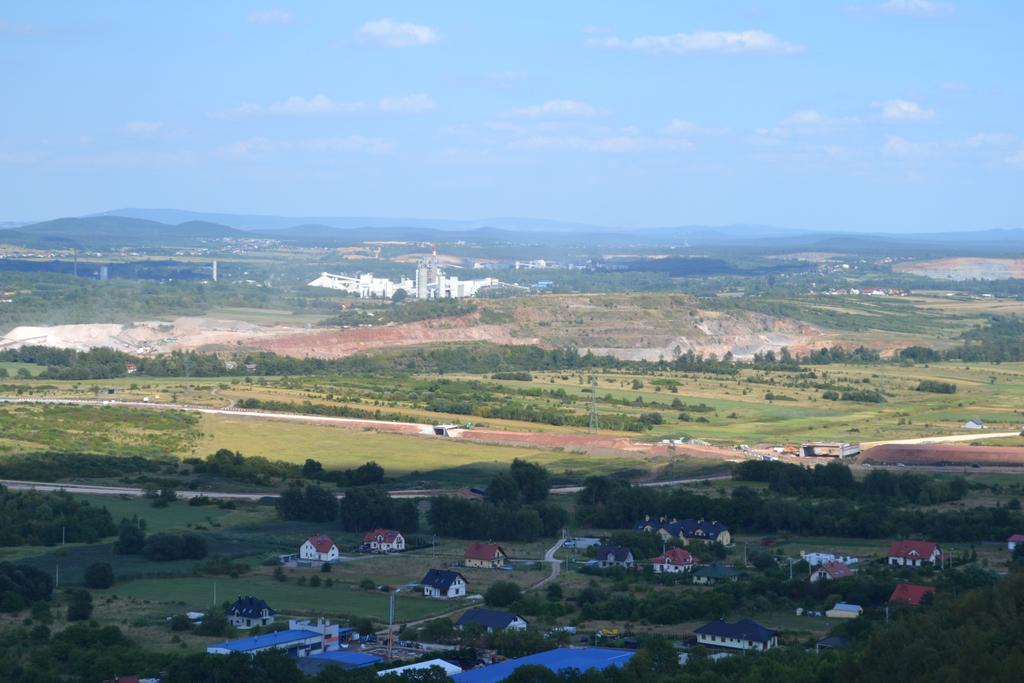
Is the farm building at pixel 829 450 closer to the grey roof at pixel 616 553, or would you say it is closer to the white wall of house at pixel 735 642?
the grey roof at pixel 616 553

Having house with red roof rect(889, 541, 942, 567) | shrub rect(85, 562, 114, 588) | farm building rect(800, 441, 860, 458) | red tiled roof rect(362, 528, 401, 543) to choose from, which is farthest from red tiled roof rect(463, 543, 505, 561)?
farm building rect(800, 441, 860, 458)

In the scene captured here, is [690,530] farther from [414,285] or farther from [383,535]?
[414,285]

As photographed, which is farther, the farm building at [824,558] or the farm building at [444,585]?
the farm building at [824,558]

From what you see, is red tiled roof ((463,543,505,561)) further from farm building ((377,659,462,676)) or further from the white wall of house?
farm building ((377,659,462,676))

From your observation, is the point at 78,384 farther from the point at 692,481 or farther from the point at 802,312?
the point at 802,312

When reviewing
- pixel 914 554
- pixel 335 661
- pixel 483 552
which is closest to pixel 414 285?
pixel 483 552

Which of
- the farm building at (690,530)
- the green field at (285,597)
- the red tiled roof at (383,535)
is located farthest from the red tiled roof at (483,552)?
the farm building at (690,530)
